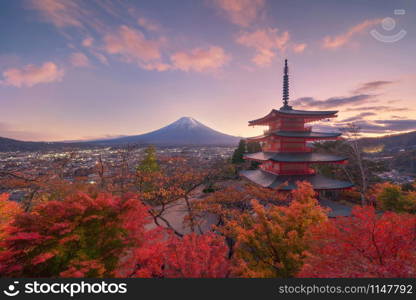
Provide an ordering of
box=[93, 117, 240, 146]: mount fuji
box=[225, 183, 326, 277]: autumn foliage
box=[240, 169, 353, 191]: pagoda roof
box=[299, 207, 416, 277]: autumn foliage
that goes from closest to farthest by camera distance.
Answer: box=[299, 207, 416, 277]: autumn foliage → box=[225, 183, 326, 277]: autumn foliage → box=[240, 169, 353, 191]: pagoda roof → box=[93, 117, 240, 146]: mount fuji

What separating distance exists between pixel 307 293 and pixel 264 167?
13.9m

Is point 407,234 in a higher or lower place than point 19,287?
higher

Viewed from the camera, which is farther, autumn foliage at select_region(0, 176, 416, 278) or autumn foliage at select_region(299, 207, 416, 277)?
autumn foliage at select_region(0, 176, 416, 278)

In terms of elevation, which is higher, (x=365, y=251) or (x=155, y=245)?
(x=365, y=251)

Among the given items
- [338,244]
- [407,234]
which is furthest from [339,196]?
[338,244]

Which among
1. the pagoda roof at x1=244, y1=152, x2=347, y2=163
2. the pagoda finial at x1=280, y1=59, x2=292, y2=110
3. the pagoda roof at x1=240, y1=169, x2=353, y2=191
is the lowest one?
the pagoda roof at x1=240, y1=169, x2=353, y2=191

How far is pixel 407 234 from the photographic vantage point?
5914 mm

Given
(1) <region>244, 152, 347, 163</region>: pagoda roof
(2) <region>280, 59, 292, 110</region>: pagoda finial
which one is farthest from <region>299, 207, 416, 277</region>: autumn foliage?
(2) <region>280, 59, 292, 110</region>: pagoda finial

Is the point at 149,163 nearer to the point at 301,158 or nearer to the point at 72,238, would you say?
the point at 301,158

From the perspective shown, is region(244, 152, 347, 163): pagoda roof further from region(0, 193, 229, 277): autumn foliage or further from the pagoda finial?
region(0, 193, 229, 277): autumn foliage

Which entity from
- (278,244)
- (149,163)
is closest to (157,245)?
(278,244)

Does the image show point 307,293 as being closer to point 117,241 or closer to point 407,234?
point 407,234

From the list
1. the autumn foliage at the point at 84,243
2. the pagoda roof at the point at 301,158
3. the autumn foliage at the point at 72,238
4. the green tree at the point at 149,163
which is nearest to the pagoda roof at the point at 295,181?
the pagoda roof at the point at 301,158

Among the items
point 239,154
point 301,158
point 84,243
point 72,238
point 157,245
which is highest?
point 301,158
